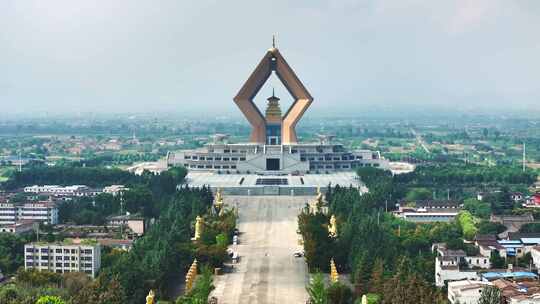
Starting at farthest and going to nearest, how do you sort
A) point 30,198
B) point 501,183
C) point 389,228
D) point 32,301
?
point 501,183
point 30,198
point 389,228
point 32,301

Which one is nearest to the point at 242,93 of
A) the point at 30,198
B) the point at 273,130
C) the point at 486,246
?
the point at 273,130

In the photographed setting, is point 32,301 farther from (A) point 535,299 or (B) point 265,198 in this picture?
(B) point 265,198

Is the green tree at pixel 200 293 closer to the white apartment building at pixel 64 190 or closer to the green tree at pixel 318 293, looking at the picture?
the green tree at pixel 318 293

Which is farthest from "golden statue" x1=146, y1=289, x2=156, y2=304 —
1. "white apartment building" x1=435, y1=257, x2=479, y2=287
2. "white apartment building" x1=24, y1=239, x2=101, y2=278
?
"white apartment building" x1=435, y1=257, x2=479, y2=287

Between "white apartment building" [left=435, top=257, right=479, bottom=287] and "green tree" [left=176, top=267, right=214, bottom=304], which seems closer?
"green tree" [left=176, top=267, right=214, bottom=304]

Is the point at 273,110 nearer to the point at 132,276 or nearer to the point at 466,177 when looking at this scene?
the point at 466,177

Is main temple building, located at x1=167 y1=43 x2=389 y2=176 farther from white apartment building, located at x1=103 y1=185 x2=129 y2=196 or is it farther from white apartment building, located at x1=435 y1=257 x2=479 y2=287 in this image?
white apartment building, located at x1=435 y1=257 x2=479 y2=287

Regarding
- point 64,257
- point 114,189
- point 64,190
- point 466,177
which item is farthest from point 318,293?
point 466,177

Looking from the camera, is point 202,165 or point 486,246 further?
point 202,165
